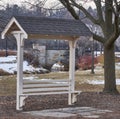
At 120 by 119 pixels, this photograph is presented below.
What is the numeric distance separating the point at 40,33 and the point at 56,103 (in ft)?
9.81

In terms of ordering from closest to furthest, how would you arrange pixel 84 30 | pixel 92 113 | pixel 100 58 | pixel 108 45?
pixel 92 113, pixel 84 30, pixel 108 45, pixel 100 58

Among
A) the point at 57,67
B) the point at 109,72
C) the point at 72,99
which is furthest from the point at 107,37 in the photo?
the point at 57,67

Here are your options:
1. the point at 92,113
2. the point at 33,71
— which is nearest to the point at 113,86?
the point at 92,113

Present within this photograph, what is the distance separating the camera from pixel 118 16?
1730 cm

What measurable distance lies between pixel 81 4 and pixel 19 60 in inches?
265

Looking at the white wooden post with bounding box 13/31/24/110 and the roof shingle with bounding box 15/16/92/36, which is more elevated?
the roof shingle with bounding box 15/16/92/36

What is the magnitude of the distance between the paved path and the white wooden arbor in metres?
0.86

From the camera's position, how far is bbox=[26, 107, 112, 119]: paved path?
12680 millimetres

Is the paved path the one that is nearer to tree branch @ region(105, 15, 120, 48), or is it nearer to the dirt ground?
the dirt ground

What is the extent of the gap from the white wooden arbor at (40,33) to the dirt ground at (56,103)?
1.62 feet

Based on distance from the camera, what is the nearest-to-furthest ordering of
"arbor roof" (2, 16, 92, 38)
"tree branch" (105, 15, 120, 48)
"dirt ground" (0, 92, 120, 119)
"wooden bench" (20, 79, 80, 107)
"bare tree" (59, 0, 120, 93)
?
"dirt ground" (0, 92, 120, 119) < "arbor roof" (2, 16, 92, 38) < "wooden bench" (20, 79, 80, 107) < "tree branch" (105, 15, 120, 48) < "bare tree" (59, 0, 120, 93)

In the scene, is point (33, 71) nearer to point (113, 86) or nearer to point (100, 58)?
point (100, 58)

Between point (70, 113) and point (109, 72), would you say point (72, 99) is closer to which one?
point (70, 113)

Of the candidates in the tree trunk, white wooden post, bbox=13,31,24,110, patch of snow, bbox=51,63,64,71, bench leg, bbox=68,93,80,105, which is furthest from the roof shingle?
patch of snow, bbox=51,63,64,71
